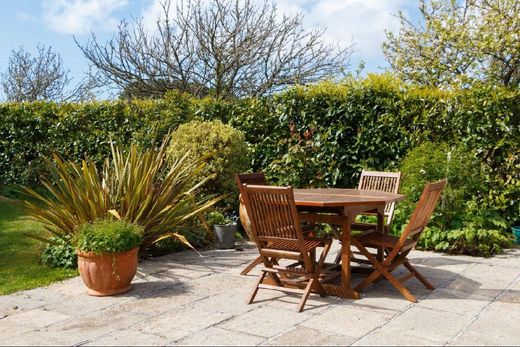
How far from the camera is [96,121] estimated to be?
10.4 meters

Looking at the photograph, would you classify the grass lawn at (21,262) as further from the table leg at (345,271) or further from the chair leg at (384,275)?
the chair leg at (384,275)

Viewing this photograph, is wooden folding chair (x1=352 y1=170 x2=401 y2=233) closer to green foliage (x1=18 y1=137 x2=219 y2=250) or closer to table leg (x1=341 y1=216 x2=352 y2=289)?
table leg (x1=341 y1=216 x2=352 y2=289)

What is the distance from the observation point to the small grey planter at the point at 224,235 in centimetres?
658

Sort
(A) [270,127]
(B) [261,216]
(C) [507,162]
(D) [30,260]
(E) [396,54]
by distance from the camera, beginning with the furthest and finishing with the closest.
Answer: (E) [396,54] < (A) [270,127] < (C) [507,162] < (D) [30,260] < (B) [261,216]

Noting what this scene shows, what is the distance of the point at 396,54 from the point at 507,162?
9912mm

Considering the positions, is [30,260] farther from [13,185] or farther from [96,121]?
[13,185]

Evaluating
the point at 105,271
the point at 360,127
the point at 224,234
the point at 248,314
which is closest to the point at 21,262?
the point at 105,271

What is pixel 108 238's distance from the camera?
438 centimetres

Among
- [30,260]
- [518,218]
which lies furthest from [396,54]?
[30,260]

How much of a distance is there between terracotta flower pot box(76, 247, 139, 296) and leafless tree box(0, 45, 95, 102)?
57.2 feet

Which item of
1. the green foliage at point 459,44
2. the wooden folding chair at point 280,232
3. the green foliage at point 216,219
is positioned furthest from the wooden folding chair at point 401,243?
the green foliage at point 459,44

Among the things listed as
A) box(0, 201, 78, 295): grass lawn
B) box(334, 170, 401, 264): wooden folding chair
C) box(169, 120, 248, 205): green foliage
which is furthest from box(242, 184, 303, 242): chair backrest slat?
box(169, 120, 248, 205): green foliage

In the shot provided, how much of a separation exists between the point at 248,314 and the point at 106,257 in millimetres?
1365

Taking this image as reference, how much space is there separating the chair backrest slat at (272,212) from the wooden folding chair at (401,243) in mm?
728
